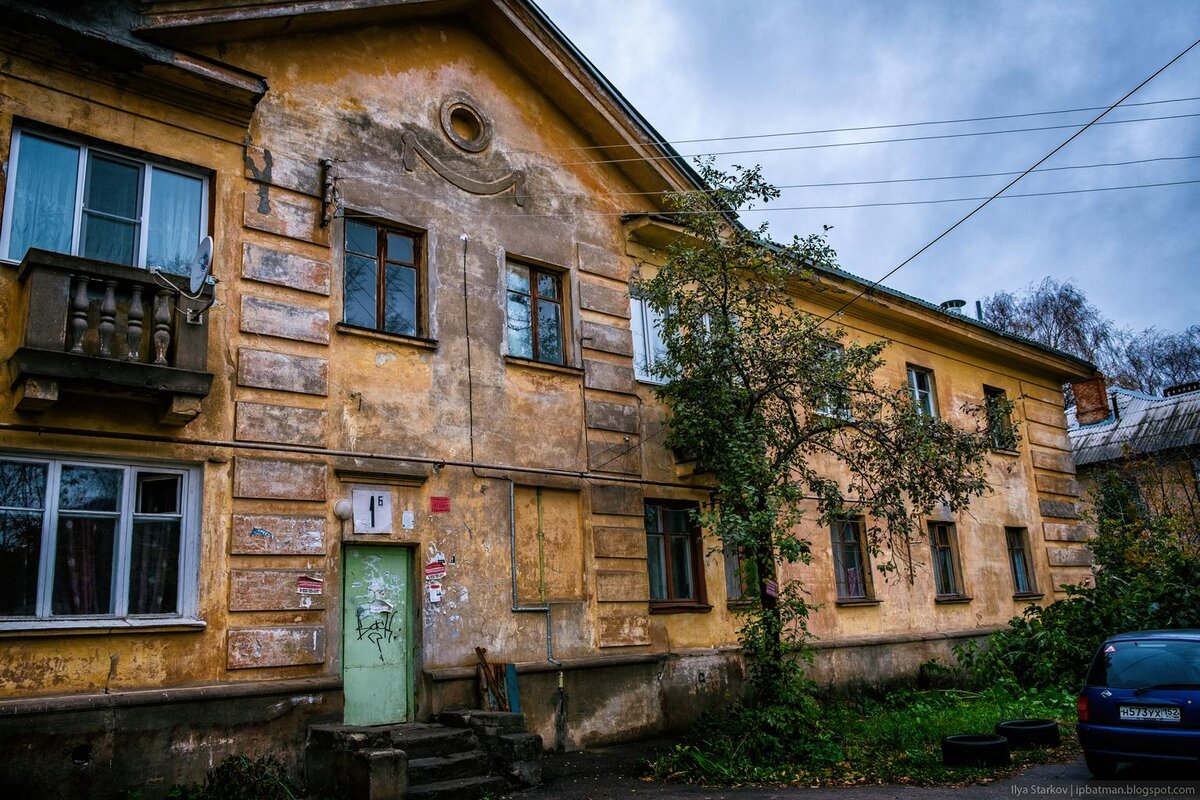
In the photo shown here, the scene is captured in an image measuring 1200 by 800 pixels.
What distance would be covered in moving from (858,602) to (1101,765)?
21.8ft

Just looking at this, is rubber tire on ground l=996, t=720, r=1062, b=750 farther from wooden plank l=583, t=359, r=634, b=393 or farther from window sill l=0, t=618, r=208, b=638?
window sill l=0, t=618, r=208, b=638

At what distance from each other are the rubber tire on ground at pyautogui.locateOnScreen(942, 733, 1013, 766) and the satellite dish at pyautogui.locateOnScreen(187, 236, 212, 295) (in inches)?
349

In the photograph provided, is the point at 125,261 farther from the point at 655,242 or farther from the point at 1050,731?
the point at 1050,731

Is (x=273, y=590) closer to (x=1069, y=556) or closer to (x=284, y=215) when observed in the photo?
(x=284, y=215)

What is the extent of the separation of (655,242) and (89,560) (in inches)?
353

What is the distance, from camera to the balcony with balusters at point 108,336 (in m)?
7.79

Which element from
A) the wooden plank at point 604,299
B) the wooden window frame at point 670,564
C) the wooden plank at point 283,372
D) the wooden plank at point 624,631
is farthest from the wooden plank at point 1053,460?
the wooden plank at point 283,372

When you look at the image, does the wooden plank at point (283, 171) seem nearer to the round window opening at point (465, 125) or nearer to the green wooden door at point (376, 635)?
the round window opening at point (465, 125)

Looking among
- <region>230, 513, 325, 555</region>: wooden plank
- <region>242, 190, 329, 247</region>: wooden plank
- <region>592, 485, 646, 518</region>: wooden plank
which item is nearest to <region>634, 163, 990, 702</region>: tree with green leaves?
<region>592, 485, 646, 518</region>: wooden plank

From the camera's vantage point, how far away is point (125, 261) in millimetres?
8969

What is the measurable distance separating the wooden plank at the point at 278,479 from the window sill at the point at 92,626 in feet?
4.36

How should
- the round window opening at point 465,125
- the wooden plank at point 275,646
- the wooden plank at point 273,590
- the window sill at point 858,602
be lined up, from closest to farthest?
the wooden plank at point 275,646, the wooden plank at point 273,590, the round window opening at point 465,125, the window sill at point 858,602

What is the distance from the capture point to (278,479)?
9.28 m

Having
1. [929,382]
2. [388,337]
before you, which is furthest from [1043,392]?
[388,337]
